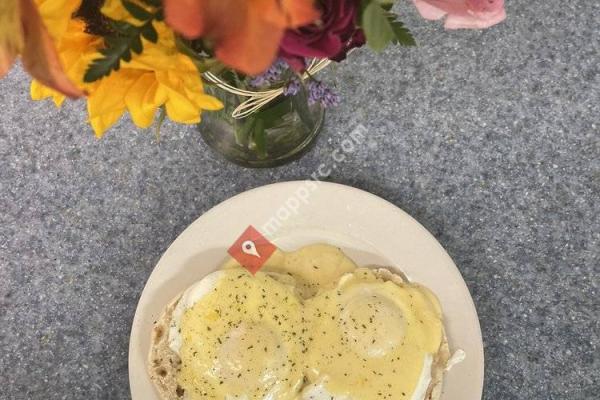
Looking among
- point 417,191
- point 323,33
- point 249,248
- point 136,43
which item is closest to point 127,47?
point 136,43

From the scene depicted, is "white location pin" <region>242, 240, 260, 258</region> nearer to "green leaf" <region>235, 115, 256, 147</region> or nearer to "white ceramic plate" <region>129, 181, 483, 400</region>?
"white ceramic plate" <region>129, 181, 483, 400</region>

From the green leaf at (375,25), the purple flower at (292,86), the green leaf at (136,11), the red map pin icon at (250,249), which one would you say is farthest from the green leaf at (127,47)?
the red map pin icon at (250,249)

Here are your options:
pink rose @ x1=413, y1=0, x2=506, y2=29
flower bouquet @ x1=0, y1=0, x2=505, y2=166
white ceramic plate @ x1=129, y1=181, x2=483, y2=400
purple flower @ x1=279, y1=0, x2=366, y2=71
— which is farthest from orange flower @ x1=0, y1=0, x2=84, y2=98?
white ceramic plate @ x1=129, y1=181, x2=483, y2=400

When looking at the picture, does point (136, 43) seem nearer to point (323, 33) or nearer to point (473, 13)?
point (323, 33)

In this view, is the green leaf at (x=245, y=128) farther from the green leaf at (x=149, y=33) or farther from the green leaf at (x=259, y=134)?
the green leaf at (x=149, y=33)

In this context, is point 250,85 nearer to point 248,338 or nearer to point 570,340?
point 248,338

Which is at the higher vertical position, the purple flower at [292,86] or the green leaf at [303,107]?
the purple flower at [292,86]
